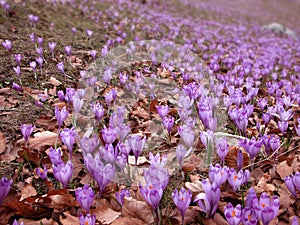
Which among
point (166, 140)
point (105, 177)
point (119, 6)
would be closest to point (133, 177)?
point (105, 177)

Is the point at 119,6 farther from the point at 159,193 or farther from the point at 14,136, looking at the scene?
the point at 159,193

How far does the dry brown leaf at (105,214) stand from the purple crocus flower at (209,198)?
483 millimetres

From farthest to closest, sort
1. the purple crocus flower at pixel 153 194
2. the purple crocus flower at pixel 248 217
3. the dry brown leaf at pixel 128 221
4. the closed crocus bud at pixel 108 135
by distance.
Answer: the closed crocus bud at pixel 108 135 → the dry brown leaf at pixel 128 221 → the purple crocus flower at pixel 153 194 → the purple crocus flower at pixel 248 217

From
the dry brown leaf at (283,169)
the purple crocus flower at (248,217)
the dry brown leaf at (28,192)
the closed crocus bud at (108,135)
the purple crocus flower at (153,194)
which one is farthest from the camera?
the dry brown leaf at (283,169)

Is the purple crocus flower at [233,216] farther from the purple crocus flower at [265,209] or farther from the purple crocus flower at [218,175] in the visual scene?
the purple crocus flower at [218,175]

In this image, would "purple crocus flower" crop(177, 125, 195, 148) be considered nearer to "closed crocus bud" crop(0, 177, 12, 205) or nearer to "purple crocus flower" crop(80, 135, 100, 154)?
"purple crocus flower" crop(80, 135, 100, 154)

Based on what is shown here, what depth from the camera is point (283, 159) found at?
8.16 ft

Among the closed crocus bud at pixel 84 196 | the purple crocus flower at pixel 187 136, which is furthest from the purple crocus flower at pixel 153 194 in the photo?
the purple crocus flower at pixel 187 136

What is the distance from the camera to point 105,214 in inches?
72.1

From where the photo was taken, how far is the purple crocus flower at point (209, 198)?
168 centimetres

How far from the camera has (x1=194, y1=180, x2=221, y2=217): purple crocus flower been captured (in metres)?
1.68

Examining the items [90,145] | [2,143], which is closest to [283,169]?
[90,145]

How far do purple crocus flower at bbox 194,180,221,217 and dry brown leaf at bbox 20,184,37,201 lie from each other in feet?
A: 3.33

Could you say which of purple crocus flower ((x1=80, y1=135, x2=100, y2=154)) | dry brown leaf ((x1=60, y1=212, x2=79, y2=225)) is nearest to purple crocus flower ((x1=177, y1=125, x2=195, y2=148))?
purple crocus flower ((x1=80, y1=135, x2=100, y2=154))
